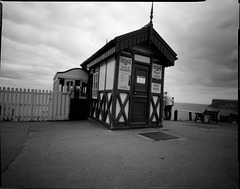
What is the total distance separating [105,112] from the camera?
6668mm

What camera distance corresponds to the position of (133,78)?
6.29 metres

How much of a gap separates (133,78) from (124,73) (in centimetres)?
55

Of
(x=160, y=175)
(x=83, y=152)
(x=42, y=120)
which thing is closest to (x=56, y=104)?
(x=42, y=120)

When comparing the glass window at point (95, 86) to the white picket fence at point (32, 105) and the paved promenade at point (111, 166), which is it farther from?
the paved promenade at point (111, 166)

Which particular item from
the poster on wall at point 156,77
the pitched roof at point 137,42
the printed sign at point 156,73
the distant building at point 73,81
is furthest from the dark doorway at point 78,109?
the printed sign at point 156,73

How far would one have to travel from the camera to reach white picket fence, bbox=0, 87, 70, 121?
6.41 metres

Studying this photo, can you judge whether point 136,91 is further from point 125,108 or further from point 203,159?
point 203,159

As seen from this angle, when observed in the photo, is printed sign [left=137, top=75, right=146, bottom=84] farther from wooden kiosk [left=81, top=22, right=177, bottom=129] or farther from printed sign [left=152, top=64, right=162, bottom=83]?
printed sign [left=152, top=64, right=162, bottom=83]

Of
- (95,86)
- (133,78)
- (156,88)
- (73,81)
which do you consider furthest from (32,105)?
(156,88)

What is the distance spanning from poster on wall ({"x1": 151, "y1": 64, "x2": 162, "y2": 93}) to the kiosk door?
39 centimetres

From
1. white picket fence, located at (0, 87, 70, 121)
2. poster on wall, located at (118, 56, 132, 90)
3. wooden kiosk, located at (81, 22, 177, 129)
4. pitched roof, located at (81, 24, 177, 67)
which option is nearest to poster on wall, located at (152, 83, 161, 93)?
wooden kiosk, located at (81, 22, 177, 129)

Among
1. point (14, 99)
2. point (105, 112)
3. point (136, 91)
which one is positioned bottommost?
point (105, 112)

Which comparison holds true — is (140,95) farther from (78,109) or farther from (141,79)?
(78,109)

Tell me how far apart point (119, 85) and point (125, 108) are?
1129 mm
